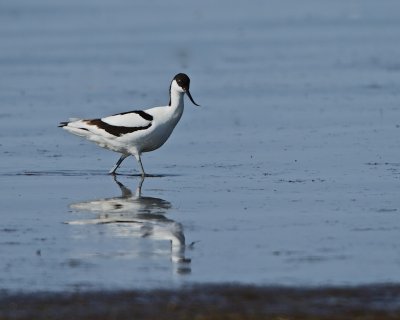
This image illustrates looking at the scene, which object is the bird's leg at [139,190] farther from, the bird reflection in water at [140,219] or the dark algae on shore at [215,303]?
the dark algae on shore at [215,303]

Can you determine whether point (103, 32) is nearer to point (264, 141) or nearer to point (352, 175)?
point (264, 141)

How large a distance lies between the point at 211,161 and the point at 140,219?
3.73 m

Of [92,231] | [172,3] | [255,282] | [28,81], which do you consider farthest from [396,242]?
[172,3]

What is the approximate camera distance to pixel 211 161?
14508mm

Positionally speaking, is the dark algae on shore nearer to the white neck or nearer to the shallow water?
the shallow water

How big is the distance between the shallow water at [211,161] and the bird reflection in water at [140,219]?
0.02m

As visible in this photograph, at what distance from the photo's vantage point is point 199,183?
511 inches

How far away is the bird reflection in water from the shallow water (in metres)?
0.02

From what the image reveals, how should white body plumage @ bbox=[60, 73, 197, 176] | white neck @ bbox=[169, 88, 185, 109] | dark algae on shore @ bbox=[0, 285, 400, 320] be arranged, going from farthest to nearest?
1. white neck @ bbox=[169, 88, 185, 109]
2. white body plumage @ bbox=[60, 73, 197, 176]
3. dark algae on shore @ bbox=[0, 285, 400, 320]

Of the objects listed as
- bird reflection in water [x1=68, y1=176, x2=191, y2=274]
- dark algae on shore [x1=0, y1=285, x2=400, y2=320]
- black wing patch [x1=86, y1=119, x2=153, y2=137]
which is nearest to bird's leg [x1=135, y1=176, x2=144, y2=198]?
bird reflection in water [x1=68, y1=176, x2=191, y2=274]

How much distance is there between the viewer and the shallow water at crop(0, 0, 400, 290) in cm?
916

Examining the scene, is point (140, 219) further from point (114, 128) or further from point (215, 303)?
point (114, 128)

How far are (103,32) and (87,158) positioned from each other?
1551cm

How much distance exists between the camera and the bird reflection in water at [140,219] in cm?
971
